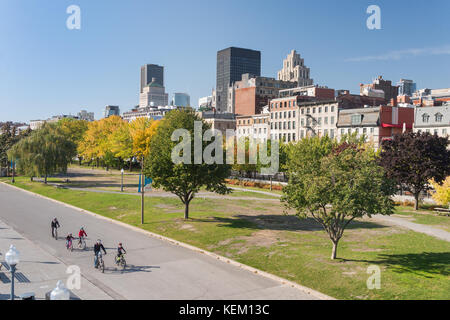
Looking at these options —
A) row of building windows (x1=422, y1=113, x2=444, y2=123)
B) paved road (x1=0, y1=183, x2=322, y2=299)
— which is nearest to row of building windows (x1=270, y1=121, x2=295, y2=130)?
row of building windows (x1=422, y1=113, x2=444, y2=123)

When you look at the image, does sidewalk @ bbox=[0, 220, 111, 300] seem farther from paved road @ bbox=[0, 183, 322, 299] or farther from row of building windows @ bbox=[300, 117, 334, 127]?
row of building windows @ bbox=[300, 117, 334, 127]

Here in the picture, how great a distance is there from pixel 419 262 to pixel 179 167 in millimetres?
21356

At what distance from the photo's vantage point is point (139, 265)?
80.3ft

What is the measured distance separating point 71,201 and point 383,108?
2369 inches

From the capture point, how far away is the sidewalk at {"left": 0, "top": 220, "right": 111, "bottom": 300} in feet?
64.2

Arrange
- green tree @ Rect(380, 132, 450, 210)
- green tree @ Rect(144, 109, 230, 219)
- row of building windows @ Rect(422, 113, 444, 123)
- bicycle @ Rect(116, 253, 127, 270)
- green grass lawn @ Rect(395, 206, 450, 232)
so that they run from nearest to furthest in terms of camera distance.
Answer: bicycle @ Rect(116, 253, 127, 270) → green grass lawn @ Rect(395, 206, 450, 232) → green tree @ Rect(144, 109, 230, 219) → green tree @ Rect(380, 132, 450, 210) → row of building windows @ Rect(422, 113, 444, 123)

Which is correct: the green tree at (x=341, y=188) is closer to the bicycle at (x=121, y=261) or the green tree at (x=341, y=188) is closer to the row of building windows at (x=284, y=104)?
the bicycle at (x=121, y=261)

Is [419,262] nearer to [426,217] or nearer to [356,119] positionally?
[426,217]

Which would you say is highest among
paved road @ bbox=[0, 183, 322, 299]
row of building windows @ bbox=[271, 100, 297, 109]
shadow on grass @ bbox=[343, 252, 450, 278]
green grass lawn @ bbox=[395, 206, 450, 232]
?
row of building windows @ bbox=[271, 100, 297, 109]

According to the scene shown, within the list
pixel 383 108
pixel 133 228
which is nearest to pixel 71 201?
pixel 133 228

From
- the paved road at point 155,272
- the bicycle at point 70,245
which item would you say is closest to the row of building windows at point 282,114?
the paved road at point 155,272

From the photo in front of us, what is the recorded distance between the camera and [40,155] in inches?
2655
